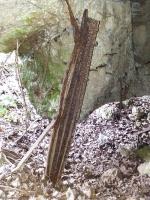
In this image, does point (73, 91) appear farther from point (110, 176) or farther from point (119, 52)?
point (119, 52)

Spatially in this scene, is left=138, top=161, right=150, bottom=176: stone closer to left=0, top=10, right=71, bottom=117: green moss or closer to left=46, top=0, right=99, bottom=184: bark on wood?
left=46, top=0, right=99, bottom=184: bark on wood

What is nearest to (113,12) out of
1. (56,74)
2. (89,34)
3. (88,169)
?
(56,74)

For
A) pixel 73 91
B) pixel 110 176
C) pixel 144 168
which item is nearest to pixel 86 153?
pixel 110 176

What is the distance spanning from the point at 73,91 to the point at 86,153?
3.25 ft

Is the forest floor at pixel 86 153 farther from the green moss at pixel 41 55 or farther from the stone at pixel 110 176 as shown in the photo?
the green moss at pixel 41 55

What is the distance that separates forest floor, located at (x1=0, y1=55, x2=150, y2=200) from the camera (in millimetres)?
2598

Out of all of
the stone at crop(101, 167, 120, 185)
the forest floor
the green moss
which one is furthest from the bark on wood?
the green moss

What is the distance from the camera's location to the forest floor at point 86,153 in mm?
2598

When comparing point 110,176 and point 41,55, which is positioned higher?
point 41,55

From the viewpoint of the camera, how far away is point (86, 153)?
10.2 ft

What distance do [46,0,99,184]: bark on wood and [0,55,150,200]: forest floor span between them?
26 cm

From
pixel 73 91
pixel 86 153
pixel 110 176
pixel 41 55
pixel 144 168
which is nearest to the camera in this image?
pixel 73 91

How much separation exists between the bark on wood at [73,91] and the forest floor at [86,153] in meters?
0.26

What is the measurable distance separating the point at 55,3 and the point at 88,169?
55.6 inches
